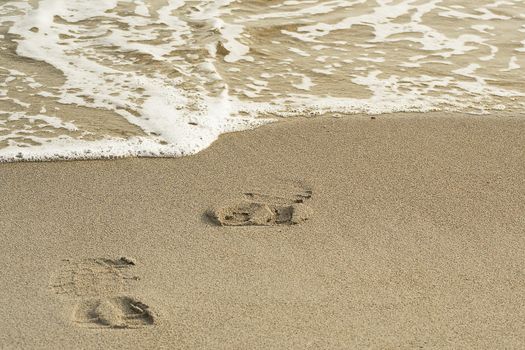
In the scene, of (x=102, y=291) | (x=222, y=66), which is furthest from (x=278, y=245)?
(x=222, y=66)

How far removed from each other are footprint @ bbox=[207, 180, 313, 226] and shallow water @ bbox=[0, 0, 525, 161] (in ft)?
2.15

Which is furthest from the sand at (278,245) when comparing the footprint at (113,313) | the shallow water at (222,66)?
the shallow water at (222,66)

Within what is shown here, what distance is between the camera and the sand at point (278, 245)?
252cm

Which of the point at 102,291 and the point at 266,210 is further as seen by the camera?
the point at 266,210

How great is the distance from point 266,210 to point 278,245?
11.2 inches

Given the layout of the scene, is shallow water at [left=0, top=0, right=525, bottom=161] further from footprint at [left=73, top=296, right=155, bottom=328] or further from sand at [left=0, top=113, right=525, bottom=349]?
footprint at [left=73, top=296, right=155, bottom=328]

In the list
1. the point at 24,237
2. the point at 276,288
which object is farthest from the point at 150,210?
the point at 276,288

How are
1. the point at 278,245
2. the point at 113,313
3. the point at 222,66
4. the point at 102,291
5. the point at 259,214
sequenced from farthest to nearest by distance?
the point at 222,66 < the point at 259,214 < the point at 278,245 < the point at 102,291 < the point at 113,313

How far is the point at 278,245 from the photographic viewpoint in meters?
3.04

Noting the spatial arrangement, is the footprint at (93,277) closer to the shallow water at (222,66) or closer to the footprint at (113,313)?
the footprint at (113,313)

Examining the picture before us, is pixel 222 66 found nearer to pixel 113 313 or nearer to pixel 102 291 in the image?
pixel 102 291

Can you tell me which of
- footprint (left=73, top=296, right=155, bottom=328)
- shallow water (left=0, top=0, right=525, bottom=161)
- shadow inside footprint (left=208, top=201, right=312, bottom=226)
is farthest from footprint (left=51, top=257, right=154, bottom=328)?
shallow water (left=0, top=0, right=525, bottom=161)

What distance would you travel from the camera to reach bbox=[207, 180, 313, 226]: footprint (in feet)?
10.5

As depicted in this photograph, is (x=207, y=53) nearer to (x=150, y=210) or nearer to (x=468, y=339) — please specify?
(x=150, y=210)
